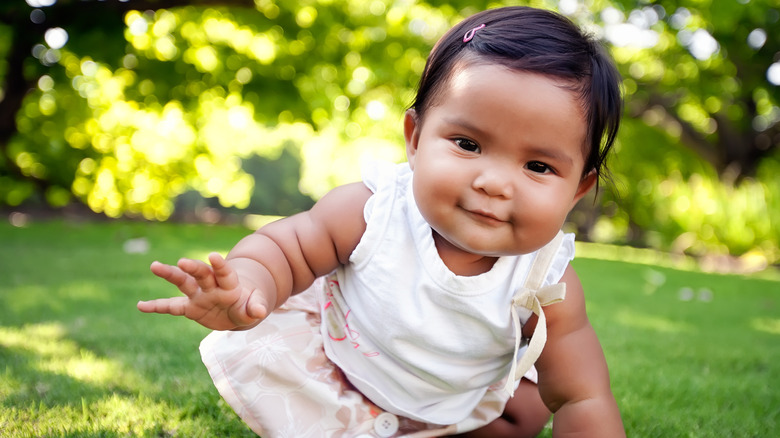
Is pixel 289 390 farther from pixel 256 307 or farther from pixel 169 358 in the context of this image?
pixel 169 358

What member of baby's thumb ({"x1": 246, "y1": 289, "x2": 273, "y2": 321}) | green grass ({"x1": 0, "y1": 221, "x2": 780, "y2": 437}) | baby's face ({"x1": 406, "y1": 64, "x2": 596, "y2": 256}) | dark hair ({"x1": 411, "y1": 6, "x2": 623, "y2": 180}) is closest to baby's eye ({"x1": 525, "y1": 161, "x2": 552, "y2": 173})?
baby's face ({"x1": 406, "y1": 64, "x2": 596, "y2": 256})

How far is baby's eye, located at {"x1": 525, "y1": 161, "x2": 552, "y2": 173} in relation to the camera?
1401mm

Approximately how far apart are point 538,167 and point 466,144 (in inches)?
6.5

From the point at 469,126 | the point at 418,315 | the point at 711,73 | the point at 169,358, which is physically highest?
the point at 469,126

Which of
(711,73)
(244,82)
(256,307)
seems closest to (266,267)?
(256,307)

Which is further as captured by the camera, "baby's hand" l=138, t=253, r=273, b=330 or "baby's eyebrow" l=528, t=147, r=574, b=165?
"baby's eyebrow" l=528, t=147, r=574, b=165

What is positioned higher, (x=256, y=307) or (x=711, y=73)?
(x=256, y=307)

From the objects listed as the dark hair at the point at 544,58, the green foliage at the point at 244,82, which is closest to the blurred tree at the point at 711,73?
the green foliage at the point at 244,82

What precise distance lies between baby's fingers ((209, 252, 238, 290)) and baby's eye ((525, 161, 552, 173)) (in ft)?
2.16

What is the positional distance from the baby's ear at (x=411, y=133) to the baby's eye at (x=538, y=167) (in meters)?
0.31

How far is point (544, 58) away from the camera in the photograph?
1.38 m

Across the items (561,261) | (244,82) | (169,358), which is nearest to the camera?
(561,261)

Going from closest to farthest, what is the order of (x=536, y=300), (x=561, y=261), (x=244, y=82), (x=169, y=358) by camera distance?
(x=536, y=300), (x=561, y=261), (x=169, y=358), (x=244, y=82)

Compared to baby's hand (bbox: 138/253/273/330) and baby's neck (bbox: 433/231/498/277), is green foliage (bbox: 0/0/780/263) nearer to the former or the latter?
baby's neck (bbox: 433/231/498/277)
